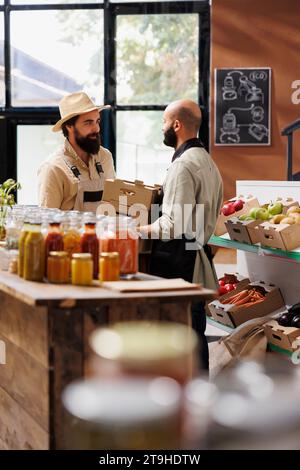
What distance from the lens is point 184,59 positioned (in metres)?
9.25

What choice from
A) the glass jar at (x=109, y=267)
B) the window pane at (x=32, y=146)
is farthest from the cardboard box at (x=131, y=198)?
the window pane at (x=32, y=146)

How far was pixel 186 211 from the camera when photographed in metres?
4.35

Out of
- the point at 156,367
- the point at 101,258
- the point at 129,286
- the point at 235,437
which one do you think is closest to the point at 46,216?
the point at 101,258

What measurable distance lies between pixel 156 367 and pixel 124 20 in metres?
7.29

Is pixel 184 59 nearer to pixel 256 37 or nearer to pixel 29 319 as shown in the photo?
pixel 256 37

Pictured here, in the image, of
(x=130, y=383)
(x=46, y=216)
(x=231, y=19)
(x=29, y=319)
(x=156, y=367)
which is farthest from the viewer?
(x=231, y=19)

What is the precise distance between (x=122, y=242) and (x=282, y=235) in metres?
1.67

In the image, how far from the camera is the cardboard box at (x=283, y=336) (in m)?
4.63

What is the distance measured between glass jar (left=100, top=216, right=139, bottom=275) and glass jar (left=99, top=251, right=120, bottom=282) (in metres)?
A: 0.09

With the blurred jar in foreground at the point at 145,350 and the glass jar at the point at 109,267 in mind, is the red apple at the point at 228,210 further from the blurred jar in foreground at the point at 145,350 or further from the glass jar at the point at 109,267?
the blurred jar in foreground at the point at 145,350

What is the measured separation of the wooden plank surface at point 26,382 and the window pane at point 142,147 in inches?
239

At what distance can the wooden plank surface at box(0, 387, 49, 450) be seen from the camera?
9.62 ft

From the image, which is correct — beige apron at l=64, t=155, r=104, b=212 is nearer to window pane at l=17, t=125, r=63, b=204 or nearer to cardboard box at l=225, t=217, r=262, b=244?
cardboard box at l=225, t=217, r=262, b=244

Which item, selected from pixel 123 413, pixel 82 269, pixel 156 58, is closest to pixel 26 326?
pixel 82 269
